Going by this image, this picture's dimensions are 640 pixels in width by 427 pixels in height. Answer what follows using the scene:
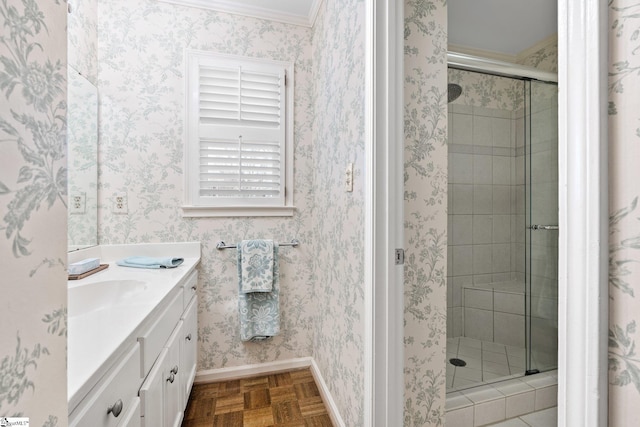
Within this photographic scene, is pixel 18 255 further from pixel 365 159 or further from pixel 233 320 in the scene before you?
pixel 233 320

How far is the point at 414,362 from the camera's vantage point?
1057 millimetres

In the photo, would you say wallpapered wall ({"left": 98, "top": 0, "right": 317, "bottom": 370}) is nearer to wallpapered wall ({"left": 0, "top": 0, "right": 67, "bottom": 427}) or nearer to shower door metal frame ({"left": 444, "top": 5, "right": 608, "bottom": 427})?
wallpapered wall ({"left": 0, "top": 0, "right": 67, "bottom": 427})

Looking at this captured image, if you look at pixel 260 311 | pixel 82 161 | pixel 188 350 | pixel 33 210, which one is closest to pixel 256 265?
pixel 260 311

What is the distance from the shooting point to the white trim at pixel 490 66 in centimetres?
129

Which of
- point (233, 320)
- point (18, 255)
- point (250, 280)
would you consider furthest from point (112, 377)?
point (233, 320)

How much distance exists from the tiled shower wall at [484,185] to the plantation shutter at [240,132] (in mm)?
1523

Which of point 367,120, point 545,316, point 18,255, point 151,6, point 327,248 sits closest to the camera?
point 18,255

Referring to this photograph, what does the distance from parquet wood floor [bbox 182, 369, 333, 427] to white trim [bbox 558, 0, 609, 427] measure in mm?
1465

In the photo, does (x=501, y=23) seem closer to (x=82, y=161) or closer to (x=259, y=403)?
(x=82, y=161)

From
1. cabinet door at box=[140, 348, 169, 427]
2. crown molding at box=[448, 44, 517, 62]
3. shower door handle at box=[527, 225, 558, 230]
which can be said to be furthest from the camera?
crown molding at box=[448, 44, 517, 62]

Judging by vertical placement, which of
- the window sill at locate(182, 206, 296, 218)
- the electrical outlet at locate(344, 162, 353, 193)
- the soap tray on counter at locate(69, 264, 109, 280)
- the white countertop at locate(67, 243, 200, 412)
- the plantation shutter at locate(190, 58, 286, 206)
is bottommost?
the white countertop at locate(67, 243, 200, 412)

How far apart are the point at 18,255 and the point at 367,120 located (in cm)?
94

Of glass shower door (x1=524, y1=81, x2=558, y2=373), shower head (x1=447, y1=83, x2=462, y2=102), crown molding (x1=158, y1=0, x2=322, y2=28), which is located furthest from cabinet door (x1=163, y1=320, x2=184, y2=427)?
shower head (x1=447, y1=83, x2=462, y2=102)

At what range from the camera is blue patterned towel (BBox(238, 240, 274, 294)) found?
5.85 feet
